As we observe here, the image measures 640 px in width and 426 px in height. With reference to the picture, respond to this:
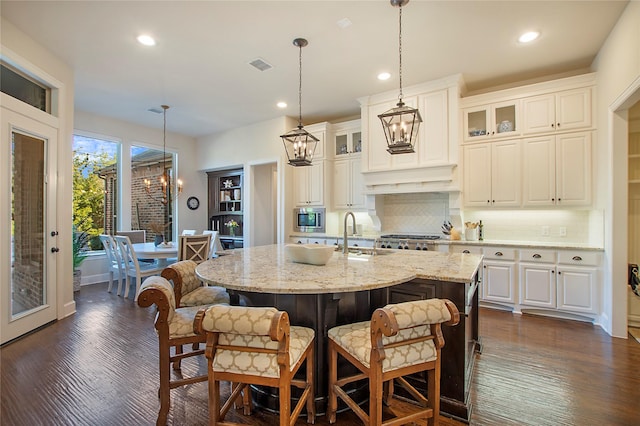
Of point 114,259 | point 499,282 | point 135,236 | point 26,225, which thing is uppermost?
point 26,225

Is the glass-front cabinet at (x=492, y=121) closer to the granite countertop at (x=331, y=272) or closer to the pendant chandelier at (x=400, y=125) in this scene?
the pendant chandelier at (x=400, y=125)

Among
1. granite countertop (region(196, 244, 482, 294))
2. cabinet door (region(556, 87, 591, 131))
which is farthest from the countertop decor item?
cabinet door (region(556, 87, 591, 131))

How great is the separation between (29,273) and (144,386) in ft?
7.54

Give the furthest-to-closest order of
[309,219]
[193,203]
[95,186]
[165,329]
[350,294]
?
1. [193,203]
2. [95,186]
3. [309,219]
4. [350,294]
5. [165,329]

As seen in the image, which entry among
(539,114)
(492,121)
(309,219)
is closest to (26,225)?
(309,219)

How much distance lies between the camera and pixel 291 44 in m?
3.39

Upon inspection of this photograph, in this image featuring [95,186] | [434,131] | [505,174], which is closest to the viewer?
[505,174]

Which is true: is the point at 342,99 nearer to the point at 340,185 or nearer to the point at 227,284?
the point at 340,185

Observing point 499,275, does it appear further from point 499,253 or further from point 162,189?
point 162,189

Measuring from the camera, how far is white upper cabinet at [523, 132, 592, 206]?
373cm

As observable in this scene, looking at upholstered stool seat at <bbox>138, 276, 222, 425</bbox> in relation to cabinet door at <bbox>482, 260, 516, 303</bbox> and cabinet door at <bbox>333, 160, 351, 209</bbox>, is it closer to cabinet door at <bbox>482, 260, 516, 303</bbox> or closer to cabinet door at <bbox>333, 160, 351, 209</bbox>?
cabinet door at <bbox>482, 260, 516, 303</bbox>

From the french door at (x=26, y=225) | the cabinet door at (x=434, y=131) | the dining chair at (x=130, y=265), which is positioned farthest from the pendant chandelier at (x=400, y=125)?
the dining chair at (x=130, y=265)

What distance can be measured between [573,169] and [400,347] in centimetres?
371

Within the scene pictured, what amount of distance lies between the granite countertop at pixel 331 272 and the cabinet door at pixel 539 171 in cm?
199
